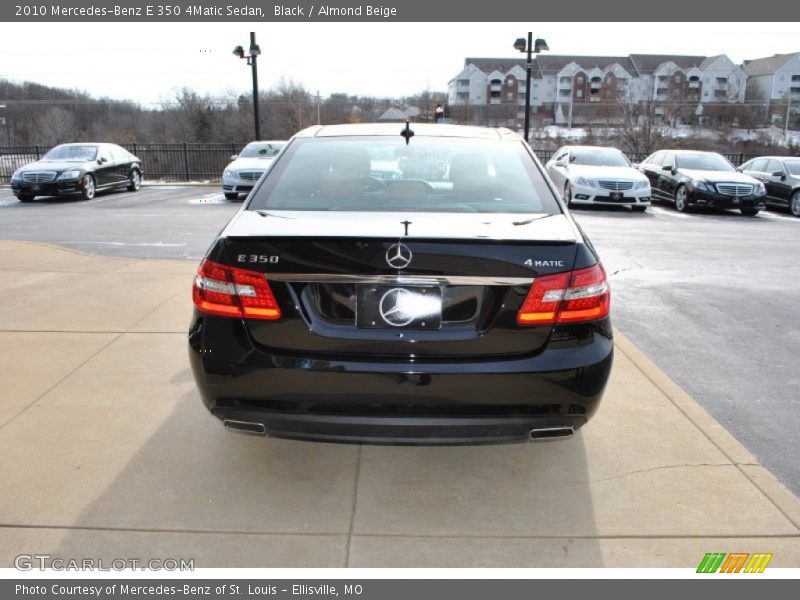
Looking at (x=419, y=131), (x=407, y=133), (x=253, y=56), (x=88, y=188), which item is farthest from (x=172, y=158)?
(x=407, y=133)

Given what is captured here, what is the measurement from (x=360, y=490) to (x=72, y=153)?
18297 millimetres

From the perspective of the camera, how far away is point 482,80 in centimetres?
10912

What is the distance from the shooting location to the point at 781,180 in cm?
1639

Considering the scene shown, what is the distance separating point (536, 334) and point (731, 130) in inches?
3109

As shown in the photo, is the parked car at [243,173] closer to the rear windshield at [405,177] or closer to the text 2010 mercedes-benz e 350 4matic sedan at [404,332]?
the rear windshield at [405,177]

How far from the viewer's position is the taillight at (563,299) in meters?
2.59

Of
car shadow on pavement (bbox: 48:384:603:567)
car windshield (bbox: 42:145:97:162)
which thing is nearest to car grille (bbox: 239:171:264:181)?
car windshield (bbox: 42:145:97:162)

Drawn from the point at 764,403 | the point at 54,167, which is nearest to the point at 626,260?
the point at 764,403

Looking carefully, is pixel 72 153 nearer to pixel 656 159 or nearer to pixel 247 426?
pixel 656 159

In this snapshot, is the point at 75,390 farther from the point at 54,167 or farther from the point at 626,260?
the point at 54,167

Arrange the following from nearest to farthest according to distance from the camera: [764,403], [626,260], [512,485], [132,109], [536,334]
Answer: [536,334]
[512,485]
[764,403]
[626,260]
[132,109]

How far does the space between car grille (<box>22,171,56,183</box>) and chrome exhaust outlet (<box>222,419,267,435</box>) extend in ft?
54.3

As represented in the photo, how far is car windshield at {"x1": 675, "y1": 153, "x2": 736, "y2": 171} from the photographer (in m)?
16.7

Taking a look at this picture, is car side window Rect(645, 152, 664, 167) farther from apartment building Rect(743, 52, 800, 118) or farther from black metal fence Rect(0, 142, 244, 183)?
apartment building Rect(743, 52, 800, 118)
